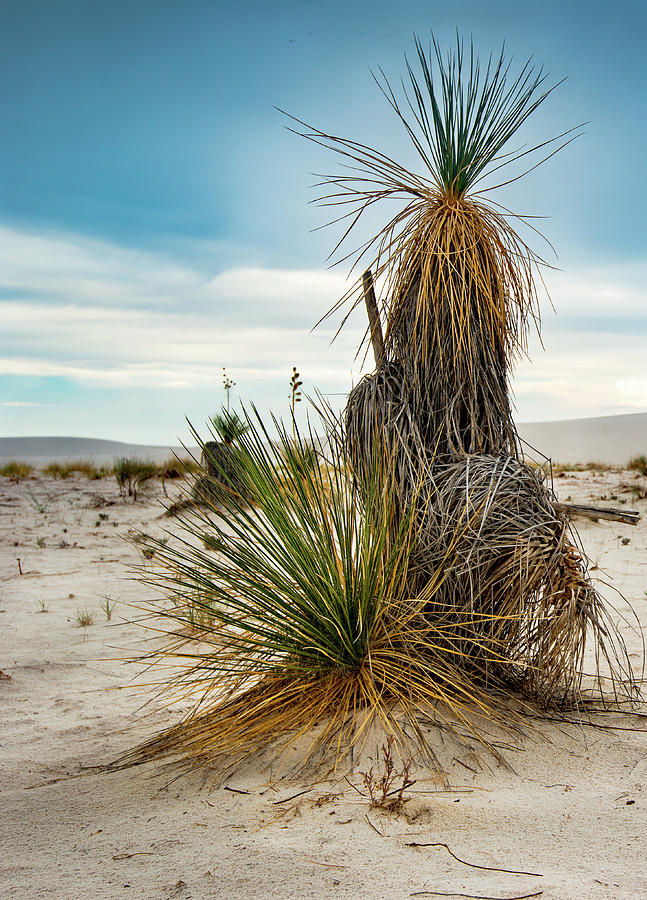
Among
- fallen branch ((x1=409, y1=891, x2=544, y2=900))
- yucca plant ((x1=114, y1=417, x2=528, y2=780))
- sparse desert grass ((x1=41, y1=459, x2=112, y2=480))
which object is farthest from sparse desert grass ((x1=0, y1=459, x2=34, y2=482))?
fallen branch ((x1=409, y1=891, x2=544, y2=900))

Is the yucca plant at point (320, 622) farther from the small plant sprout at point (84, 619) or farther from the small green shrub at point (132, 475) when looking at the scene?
the small green shrub at point (132, 475)

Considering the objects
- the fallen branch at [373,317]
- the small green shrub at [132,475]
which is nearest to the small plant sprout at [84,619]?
the fallen branch at [373,317]

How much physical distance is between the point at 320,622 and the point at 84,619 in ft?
11.5

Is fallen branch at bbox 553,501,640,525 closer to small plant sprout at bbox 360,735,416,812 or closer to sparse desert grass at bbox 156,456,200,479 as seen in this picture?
small plant sprout at bbox 360,735,416,812

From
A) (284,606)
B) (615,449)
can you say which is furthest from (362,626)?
(615,449)

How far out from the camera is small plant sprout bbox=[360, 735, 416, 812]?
2.19 m

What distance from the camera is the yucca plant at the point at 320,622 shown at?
267 cm

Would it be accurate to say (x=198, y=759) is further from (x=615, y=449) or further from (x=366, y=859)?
(x=615, y=449)

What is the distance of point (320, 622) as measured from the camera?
273 cm

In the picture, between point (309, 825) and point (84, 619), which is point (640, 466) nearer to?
point (84, 619)

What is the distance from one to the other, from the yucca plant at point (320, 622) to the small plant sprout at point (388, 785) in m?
0.18

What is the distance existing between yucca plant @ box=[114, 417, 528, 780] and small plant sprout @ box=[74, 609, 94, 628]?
9.83ft

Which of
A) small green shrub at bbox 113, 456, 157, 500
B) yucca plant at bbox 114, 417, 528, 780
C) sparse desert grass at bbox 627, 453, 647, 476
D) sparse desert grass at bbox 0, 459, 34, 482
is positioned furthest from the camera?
sparse desert grass at bbox 0, 459, 34, 482

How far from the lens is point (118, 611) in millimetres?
6234
